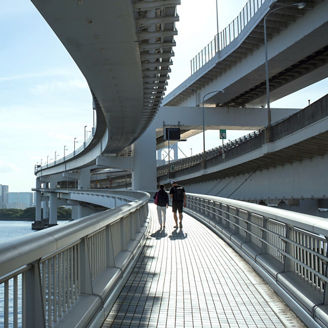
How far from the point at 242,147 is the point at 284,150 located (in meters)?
7.43

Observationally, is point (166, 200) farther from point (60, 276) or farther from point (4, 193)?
point (4, 193)

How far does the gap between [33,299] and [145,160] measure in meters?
49.3

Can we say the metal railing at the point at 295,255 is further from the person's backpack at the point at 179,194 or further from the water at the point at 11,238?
the person's backpack at the point at 179,194

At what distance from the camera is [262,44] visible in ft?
118

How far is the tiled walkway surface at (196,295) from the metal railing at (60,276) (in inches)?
14.2

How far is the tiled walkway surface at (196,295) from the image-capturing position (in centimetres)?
505

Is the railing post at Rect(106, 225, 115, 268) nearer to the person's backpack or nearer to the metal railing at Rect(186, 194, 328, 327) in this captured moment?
the metal railing at Rect(186, 194, 328, 327)

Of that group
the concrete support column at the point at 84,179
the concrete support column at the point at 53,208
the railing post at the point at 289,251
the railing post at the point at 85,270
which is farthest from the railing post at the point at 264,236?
the concrete support column at the point at 84,179

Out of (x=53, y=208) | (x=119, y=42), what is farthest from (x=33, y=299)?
(x=53, y=208)

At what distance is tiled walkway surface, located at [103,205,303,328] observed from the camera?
199 inches

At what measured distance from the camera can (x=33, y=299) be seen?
304 cm

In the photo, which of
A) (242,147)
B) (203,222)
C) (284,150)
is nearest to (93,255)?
(203,222)

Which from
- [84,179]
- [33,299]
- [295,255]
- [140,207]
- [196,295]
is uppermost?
[84,179]

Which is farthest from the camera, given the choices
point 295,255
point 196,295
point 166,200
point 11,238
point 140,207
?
point 166,200
